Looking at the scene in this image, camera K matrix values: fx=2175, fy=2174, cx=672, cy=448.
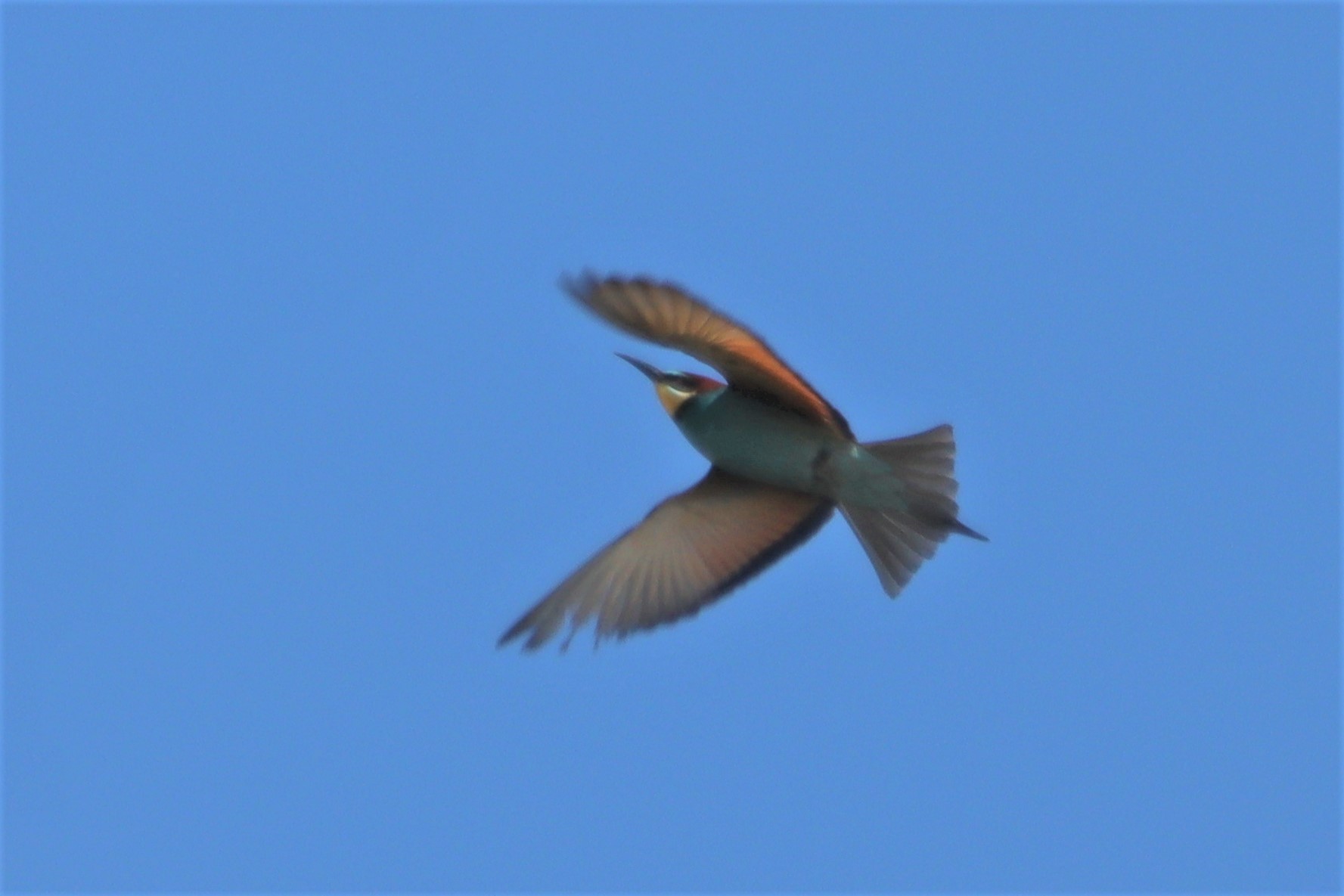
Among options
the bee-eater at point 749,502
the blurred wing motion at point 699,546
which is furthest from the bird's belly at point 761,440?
the blurred wing motion at point 699,546

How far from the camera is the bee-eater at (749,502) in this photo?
7879mm

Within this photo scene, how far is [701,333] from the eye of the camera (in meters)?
7.33

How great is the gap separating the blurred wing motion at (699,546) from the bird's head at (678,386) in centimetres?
40

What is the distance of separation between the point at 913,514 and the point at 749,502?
69 cm

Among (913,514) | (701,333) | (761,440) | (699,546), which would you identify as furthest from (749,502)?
(701,333)

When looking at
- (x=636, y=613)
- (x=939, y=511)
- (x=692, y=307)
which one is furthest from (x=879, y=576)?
(x=692, y=307)

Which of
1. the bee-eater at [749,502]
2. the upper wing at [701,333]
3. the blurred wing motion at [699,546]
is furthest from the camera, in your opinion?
the blurred wing motion at [699,546]

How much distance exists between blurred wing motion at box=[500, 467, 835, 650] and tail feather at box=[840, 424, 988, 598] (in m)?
0.29

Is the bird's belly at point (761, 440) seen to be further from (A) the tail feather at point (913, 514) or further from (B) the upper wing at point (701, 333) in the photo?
(A) the tail feather at point (913, 514)

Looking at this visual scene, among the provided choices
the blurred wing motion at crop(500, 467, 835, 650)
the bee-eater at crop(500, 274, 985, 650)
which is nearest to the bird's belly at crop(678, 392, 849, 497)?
the bee-eater at crop(500, 274, 985, 650)

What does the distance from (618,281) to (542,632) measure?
1.65 m

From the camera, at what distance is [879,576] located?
26.6 feet

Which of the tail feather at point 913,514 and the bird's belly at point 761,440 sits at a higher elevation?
the bird's belly at point 761,440

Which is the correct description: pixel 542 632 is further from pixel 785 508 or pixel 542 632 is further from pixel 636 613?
pixel 785 508
